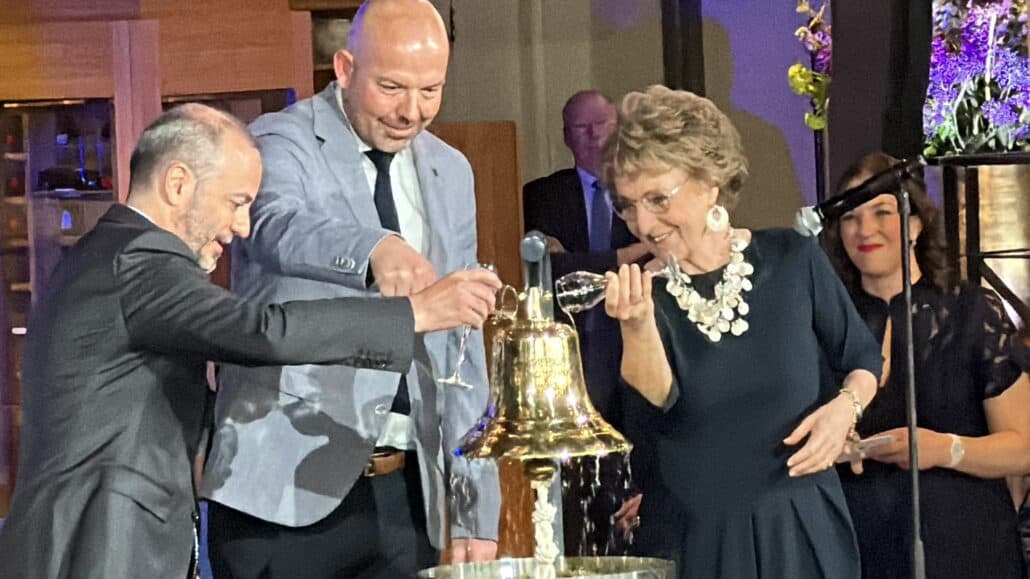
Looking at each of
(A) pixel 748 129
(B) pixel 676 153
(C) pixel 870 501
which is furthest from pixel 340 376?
(A) pixel 748 129

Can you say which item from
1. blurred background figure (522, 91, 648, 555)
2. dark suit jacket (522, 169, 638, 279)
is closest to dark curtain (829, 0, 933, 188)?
blurred background figure (522, 91, 648, 555)

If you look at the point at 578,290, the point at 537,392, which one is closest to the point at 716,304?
the point at 578,290

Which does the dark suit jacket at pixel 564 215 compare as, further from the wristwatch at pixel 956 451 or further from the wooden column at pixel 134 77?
the wristwatch at pixel 956 451

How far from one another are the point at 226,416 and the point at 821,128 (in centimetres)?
271

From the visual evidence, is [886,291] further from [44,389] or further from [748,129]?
[748,129]

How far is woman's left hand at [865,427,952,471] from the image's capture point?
3.19 meters

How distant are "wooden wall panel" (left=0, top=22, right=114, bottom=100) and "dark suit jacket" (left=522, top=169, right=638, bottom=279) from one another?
156 cm

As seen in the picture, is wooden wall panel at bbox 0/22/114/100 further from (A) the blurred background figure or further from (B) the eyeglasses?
(B) the eyeglasses

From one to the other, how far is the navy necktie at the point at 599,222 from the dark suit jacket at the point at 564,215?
16 millimetres

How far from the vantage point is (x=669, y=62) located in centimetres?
561

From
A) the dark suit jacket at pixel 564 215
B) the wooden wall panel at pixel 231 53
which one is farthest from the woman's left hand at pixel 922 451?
the wooden wall panel at pixel 231 53

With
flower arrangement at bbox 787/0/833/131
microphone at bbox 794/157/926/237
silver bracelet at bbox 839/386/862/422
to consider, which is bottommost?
silver bracelet at bbox 839/386/862/422

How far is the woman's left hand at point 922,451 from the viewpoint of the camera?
319 centimetres

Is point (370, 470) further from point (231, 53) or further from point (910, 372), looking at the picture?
point (231, 53)
